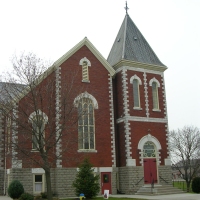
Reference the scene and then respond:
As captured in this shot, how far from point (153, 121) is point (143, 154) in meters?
3.39

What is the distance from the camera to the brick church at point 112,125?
26469 mm

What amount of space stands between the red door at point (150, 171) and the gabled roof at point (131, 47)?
9592mm

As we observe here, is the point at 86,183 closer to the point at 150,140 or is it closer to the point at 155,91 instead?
the point at 150,140

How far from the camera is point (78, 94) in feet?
88.4

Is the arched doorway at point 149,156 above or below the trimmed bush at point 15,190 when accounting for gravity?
above

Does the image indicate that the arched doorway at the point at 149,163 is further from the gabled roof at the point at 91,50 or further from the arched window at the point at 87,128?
the gabled roof at the point at 91,50

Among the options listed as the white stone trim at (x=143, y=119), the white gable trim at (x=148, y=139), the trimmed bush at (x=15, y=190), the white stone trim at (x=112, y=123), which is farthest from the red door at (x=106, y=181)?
the trimmed bush at (x=15, y=190)

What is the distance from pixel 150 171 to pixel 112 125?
5380mm

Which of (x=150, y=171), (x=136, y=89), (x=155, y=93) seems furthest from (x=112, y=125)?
(x=155, y=93)

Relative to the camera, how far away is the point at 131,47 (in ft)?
109

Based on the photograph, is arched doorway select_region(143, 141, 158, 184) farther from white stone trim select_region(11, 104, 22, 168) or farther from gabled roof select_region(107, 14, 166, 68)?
white stone trim select_region(11, 104, 22, 168)

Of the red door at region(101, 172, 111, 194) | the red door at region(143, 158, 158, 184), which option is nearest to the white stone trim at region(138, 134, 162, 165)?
the red door at region(143, 158, 158, 184)

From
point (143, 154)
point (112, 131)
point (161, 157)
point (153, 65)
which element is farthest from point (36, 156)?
point (153, 65)

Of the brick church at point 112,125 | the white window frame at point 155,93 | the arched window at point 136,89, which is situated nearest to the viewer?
the brick church at point 112,125
